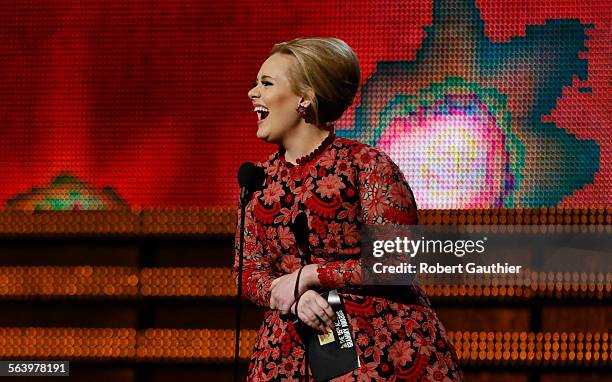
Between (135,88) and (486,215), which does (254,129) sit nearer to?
(135,88)

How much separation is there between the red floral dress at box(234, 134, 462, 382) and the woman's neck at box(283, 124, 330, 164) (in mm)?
19

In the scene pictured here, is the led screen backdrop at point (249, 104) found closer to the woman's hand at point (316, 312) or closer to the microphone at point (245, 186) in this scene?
the microphone at point (245, 186)

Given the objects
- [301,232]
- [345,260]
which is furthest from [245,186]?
[345,260]

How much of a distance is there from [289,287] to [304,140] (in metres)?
0.36

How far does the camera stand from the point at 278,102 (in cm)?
221

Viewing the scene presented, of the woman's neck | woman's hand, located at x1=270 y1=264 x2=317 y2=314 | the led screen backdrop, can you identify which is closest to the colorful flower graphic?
the led screen backdrop

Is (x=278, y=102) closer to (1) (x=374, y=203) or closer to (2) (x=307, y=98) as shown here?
(2) (x=307, y=98)

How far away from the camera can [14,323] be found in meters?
4.20

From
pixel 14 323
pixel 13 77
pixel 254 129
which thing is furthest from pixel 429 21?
pixel 14 323

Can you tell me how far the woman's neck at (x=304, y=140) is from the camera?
7.25 ft

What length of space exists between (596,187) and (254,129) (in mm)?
1541

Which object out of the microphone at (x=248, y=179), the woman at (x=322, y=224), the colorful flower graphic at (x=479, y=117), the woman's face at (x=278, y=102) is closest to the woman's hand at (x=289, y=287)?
the woman at (x=322, y=224)

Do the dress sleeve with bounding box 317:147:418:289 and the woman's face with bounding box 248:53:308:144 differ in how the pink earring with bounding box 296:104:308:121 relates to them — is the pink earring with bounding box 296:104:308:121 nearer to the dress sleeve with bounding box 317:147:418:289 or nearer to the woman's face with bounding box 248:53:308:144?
the woman's face with bounding box 248:53:308:144

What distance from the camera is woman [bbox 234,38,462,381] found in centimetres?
206
